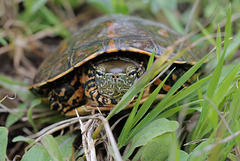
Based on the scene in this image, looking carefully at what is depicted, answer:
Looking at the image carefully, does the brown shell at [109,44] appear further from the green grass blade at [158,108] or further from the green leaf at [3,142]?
the green leaf at [3,142]

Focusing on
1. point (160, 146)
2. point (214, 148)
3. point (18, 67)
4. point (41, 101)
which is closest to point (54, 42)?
point (18, 67)

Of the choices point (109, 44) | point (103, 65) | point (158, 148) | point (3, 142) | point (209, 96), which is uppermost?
point (109, 44)

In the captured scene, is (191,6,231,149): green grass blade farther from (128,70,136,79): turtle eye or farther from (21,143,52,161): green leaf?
(21,143,52,161): green leaf

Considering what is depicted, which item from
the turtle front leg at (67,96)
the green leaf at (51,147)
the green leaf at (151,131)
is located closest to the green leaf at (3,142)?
the green leaf at (51,147)

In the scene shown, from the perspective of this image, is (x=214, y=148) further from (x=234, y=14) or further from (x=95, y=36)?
(x=234, y=14)

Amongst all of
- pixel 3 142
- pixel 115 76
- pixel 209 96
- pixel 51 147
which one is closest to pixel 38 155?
pixel 51 147

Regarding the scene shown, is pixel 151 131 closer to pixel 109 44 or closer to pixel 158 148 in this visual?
pixel 158 148

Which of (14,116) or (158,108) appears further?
(14,116)
